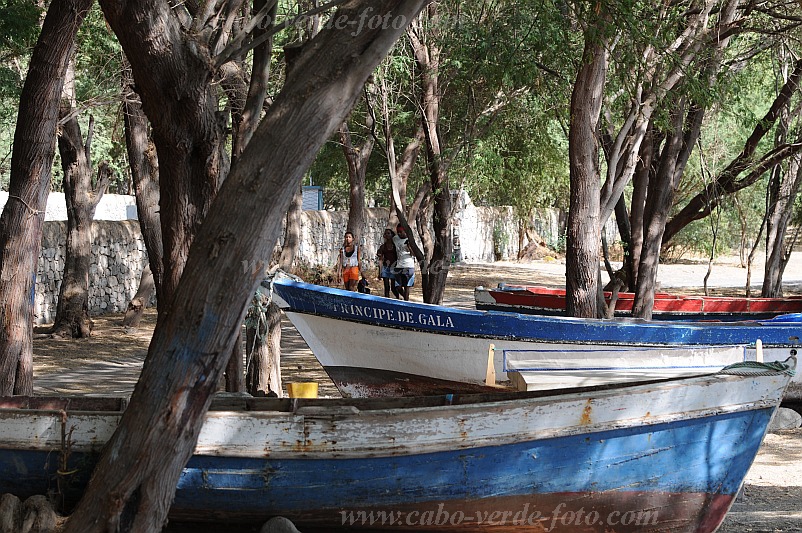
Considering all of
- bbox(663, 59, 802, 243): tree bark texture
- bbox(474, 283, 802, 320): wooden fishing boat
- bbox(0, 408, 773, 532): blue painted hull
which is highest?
bbox(663, 59, 802, 243): tree bark texture

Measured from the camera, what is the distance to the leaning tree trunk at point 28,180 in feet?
25.8

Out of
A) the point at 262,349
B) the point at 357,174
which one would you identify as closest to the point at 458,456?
the point at 262,349

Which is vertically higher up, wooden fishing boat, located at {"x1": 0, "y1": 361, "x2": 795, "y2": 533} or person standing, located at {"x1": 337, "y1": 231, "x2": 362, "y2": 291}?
person standing, located at {"x1": 337, "y1": 231, "x2": 362, "y2": 291}

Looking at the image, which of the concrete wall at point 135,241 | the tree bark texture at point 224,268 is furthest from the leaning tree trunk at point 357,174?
the tree bark texture at point 224,268

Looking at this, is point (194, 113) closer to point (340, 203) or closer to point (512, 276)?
point (512, 276)

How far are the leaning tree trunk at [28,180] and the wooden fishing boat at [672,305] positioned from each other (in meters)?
9.21

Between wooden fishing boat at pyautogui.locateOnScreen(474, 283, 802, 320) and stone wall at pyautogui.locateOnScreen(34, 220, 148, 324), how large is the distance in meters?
8.19

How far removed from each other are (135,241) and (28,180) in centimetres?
1296

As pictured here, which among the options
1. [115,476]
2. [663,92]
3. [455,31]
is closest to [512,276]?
[455,31]

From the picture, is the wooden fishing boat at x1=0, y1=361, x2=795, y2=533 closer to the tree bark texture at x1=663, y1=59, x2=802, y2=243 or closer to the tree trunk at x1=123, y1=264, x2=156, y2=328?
the tree bark texture at x1=663, y1=59, x2=802, y2=243

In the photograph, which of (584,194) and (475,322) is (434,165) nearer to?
(584,194)

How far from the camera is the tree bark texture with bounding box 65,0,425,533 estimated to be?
4.58 m

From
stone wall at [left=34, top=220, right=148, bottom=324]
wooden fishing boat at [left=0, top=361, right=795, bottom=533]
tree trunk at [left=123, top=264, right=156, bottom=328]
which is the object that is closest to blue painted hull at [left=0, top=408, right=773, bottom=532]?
wooden fishing boat at [left=0, top=361, right=795, bottom=533]

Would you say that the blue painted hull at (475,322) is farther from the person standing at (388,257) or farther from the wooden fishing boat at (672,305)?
the person standing at (388,257)
